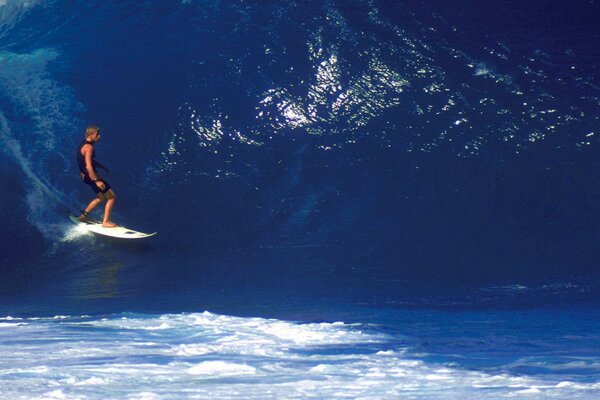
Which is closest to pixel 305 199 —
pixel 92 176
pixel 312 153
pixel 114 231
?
pixel 312 153

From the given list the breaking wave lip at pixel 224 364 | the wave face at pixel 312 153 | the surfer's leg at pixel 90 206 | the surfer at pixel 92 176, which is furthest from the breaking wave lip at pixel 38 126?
the breaking wave lip at pixel 224 364

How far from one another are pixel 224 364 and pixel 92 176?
3.85 metres

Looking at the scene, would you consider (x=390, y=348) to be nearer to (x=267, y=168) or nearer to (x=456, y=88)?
(x=267, y=168)

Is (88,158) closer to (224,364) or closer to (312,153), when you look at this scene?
(312,153)

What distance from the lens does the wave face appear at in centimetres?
891

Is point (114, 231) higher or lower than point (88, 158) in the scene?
lower

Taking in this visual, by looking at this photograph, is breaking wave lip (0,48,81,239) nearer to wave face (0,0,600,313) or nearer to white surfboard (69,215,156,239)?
wave face (0,0,600,313)

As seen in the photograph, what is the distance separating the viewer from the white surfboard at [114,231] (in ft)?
30.9

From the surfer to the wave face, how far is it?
0.35m

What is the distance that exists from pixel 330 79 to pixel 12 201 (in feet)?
14.3

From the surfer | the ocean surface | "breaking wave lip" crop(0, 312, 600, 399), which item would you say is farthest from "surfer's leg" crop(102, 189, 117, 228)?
"breaking wave lip" crop(0, 312, 600, 399)

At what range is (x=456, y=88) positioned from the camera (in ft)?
35.1

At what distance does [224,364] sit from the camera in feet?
21.0

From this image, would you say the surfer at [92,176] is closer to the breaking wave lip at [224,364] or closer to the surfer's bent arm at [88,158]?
the surfer's bent arm at [88,158]
